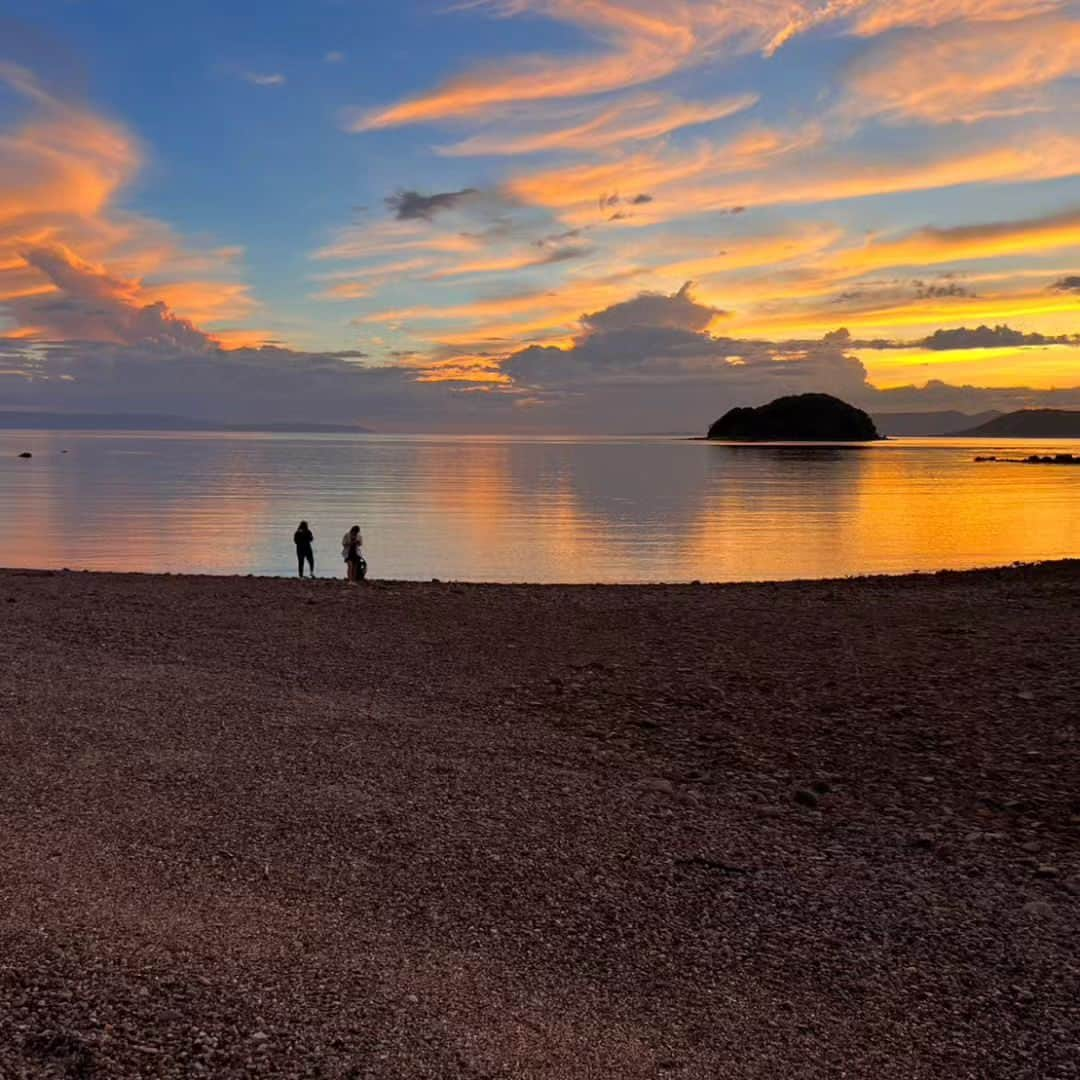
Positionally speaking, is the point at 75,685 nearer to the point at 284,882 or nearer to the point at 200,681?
the point at 200,681

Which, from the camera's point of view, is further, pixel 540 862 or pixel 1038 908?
pixel 540 862

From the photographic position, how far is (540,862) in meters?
6.05

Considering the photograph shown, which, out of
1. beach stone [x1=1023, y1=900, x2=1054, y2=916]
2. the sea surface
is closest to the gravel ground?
beach stone [x1=1023, y1=900, x2=1054, y2=916]

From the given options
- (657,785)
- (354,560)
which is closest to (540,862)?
(657,785)

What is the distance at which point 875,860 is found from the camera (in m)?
6.29

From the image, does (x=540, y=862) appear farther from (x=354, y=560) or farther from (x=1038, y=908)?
(x=354, y=560)

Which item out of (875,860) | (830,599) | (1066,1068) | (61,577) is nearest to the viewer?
(1066,1068)

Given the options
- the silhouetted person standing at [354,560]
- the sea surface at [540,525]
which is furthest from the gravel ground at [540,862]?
the sea surface at [540,525]

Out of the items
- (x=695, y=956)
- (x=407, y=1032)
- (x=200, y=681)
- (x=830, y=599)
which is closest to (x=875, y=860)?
(x=695, y=956)

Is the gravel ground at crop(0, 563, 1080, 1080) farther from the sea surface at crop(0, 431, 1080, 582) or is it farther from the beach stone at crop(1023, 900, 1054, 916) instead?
the sea surface at crop(0, 431, 1080, 582)

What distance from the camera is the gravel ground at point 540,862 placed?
4.13 meters

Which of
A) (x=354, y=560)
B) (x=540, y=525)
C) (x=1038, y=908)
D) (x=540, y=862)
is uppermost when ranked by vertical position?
(x=354, y=560)

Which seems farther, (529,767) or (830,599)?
(830,599)

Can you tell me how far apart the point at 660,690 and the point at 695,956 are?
587 centimetres
